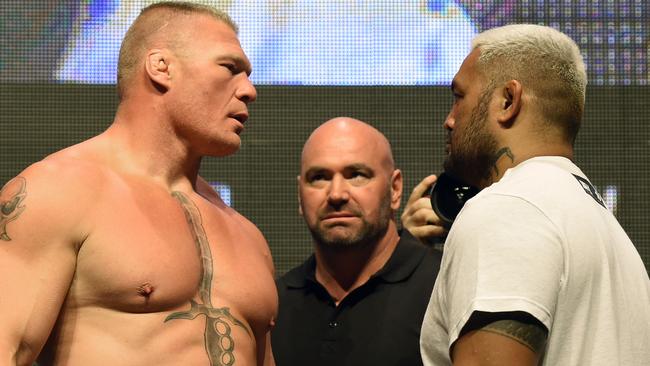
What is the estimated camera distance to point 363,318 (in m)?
1.96

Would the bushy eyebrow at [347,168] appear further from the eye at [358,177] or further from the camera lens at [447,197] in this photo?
the camera lens at [447,197]

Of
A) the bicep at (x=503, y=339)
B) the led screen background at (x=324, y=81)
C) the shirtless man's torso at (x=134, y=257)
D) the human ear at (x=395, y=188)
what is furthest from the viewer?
the led screen background at (x=324, y=81)

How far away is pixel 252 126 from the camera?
11.2ft

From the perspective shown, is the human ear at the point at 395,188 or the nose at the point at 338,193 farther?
the human ear at the point at 395,188

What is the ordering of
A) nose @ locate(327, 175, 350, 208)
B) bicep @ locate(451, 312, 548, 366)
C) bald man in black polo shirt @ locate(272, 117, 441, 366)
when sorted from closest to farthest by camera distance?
bicep @ locate(451, 312, 548, 366), bald man in black polo shirt @ locate(272, 117, 441, 366), nose @ locate(327, 175, 350, 208)

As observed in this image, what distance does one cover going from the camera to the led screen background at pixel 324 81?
3271mm

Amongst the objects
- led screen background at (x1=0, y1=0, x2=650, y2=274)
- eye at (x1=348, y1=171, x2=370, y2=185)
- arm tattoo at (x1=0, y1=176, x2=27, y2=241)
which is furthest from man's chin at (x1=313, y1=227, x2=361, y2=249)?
led screen background at (x1=0, y1=0, x2=650, y2=274)

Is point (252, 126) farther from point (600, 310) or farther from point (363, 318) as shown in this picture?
point (600, 310)

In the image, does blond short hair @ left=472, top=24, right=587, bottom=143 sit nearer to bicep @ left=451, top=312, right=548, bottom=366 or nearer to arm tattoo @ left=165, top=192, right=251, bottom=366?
bicep @ left=451, top=312, right=548, bottom=366

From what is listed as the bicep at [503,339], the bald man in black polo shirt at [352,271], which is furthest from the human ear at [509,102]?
the bald man in black polo shirt at [352,271]

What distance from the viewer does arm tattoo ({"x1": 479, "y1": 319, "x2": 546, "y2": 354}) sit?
3.28ft

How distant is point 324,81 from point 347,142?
1.25 m

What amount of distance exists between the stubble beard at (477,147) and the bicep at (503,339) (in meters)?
0.26

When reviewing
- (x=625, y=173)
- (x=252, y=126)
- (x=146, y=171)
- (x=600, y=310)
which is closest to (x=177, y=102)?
(x=146, y=171)
